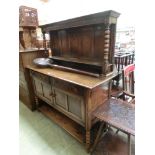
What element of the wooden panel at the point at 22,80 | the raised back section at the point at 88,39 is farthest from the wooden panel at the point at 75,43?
the wooden panel at the point at 22,80

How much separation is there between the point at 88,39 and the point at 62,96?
82 cm

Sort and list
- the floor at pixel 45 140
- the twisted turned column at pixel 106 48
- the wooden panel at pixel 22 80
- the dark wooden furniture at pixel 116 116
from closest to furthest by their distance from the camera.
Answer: the dark wooden furniture at pixel 116 116 → the twisted turned column at pixel 106 48 → the floor at pixel 45 140 → the wooden panel at pixel 22 80

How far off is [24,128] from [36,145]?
1.47ft

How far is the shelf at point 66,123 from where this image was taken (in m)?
1.75

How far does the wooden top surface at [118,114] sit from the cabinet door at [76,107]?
0.16m

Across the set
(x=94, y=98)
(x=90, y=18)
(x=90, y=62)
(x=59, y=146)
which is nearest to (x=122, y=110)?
(x=94, y=98)

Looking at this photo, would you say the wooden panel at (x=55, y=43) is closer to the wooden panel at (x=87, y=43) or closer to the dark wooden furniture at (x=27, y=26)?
the wooden panel at (x=87, y=43)

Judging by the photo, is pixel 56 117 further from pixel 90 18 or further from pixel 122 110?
pixel 90 18

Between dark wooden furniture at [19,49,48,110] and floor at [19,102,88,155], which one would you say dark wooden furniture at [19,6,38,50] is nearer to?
dark wooden furniture at [19,49,48,110]

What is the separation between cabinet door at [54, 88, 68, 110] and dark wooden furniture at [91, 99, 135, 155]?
Result: 1.44ft

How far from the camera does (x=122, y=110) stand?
4.54 ft

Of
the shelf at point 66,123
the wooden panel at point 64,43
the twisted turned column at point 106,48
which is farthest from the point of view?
the wooden panel at point 64,43

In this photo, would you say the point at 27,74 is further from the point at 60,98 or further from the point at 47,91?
the point at 60,98

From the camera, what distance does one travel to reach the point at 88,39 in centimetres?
167
